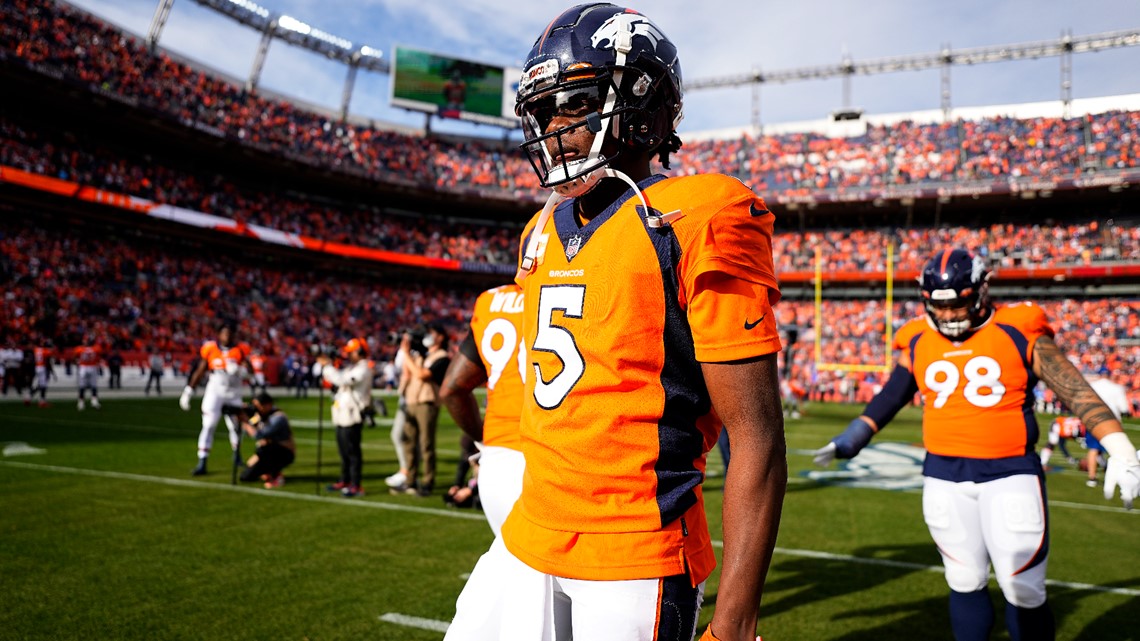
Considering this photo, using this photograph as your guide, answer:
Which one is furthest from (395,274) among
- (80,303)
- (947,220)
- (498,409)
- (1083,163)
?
(498,409)

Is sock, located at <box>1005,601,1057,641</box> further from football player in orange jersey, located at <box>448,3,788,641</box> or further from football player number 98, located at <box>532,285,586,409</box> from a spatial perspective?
football player number 98, located at <box>532,285,586,409</box>

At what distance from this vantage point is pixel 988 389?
12.7 feet

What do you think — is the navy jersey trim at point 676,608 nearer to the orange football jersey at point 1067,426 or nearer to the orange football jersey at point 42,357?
the orange football jersey at point 1067,426

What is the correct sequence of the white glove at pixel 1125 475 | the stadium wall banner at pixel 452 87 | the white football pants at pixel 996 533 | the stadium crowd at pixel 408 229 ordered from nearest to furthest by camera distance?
the white glove at pixel 1125 475 → the white football pants at pixel 996 533 → the stadium crowd at pixel 408 229 → the stadium wall banner at pixel 452 87

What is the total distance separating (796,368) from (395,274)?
22650mm

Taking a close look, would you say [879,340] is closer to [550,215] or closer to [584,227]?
[550,215]

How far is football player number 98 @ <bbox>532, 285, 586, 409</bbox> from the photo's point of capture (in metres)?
1.65

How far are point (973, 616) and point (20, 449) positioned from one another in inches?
465

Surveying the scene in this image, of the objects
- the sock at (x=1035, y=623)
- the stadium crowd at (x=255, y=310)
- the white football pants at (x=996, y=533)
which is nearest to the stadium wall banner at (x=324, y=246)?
the stadium crowd at (x=255, y=310)

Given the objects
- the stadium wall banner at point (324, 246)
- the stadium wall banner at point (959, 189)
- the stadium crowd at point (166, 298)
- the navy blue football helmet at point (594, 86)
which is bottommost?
the navy blue football helmet at point (594, 86)

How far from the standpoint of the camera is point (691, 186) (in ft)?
5.24

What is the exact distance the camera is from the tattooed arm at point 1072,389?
3455mm

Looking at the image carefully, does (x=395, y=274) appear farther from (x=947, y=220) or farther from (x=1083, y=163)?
(x=1083, y=163)

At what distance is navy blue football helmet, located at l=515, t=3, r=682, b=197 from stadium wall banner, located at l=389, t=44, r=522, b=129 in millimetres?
42175
